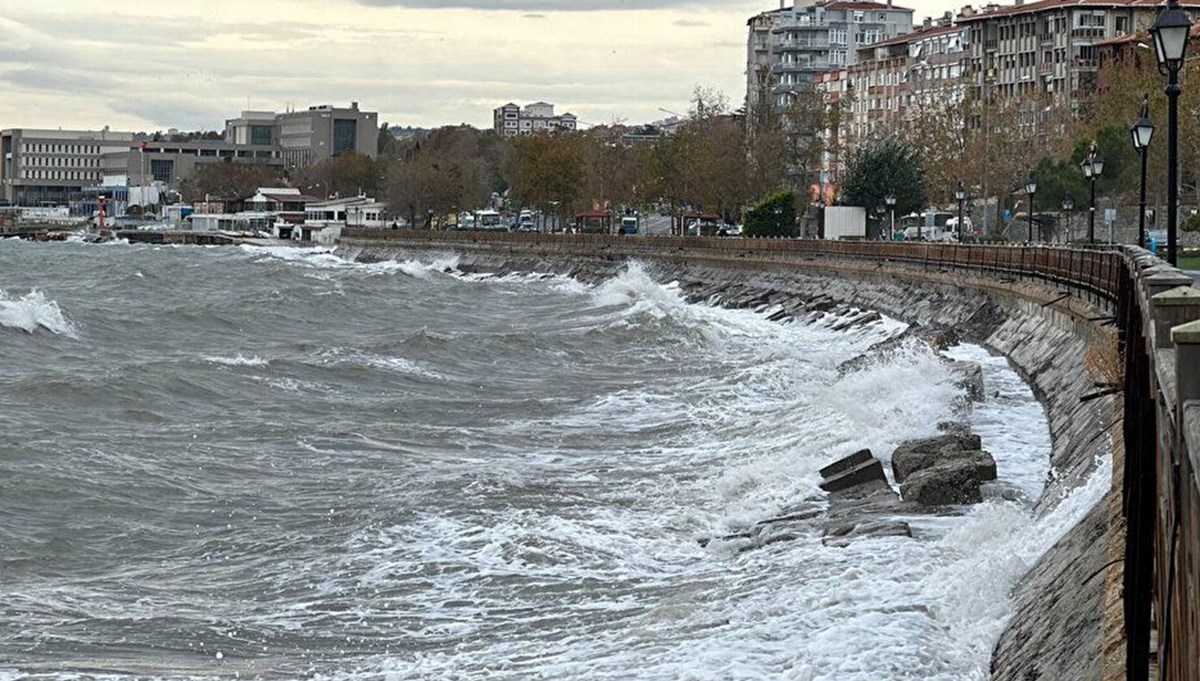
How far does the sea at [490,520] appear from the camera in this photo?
13.9 m

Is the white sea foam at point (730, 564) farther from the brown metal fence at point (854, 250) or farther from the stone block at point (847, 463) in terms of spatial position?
the brown metal fence at point (854, 250)

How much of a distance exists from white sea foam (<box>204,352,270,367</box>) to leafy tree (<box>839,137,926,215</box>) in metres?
51.1

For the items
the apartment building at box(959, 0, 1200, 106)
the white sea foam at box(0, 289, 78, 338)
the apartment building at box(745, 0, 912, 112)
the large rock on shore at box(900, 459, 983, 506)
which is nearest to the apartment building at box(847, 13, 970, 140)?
the apartment building at box(959, 0, 1200, 106)

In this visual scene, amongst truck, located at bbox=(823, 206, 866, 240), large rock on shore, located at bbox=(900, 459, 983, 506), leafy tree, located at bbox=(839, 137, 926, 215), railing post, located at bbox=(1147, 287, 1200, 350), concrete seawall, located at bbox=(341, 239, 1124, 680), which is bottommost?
large rock on shore, located at bbox=(900, 459, 983, 506)

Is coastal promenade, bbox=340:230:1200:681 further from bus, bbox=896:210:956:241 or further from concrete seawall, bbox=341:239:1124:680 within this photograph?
bus, bbox=896:210:956:241

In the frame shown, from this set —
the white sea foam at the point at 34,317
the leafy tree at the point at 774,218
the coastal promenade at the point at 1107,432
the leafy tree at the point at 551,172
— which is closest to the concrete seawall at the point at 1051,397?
the coastal promenade at the point at 1107,432

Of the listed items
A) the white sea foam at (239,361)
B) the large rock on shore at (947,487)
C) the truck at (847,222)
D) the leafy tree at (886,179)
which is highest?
the leafy tree at (886,179)

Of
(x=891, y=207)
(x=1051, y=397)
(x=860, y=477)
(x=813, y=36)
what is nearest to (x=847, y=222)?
(x=891, y=207)

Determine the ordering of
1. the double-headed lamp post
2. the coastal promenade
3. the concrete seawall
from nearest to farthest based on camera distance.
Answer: the coastal promenade → the concrete seawall → the double-headed lamp post

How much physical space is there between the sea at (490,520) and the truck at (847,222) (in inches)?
1829

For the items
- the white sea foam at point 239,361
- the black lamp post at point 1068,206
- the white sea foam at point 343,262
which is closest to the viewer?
the white sea foam at point 239,361

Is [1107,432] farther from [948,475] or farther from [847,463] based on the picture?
[847,463]

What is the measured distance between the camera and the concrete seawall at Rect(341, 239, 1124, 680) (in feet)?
33.6

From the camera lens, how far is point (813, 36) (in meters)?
191
